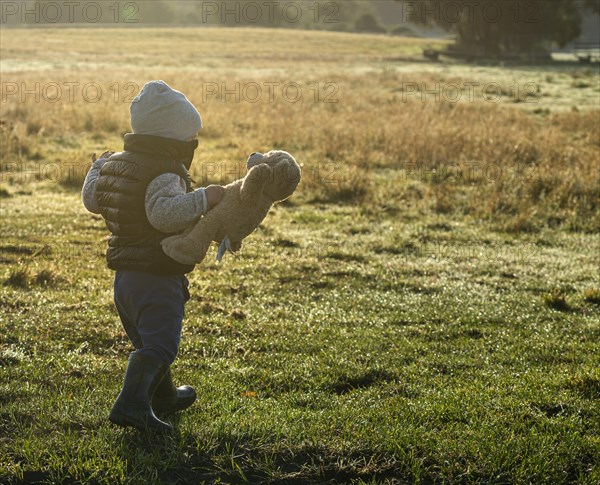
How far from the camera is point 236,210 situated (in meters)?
4.04

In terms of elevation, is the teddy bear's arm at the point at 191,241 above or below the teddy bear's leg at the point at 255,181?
below

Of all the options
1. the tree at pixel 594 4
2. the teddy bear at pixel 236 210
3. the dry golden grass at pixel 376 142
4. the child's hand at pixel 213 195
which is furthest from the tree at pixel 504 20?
the child's hand at pixel 213 195

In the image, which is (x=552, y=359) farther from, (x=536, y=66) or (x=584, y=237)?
(x=536, y=66)

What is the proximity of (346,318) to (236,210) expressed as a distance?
308cm

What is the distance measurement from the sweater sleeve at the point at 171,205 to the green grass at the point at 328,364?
112cm

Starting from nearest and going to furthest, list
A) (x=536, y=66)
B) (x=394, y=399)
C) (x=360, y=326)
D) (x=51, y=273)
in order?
(x=394, y=399), (x=360, y=326), (x=51, y=273), (x=536, y=66)

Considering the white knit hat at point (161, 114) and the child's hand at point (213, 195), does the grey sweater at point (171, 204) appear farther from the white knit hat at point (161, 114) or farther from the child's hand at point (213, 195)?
the white knit hat at point (161, 114)

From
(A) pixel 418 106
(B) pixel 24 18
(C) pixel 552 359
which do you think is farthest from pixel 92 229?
(B) pixel 24 18

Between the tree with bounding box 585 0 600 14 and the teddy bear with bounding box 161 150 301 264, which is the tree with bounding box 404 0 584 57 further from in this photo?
the teddy bear with bounding box 161 150 301 264

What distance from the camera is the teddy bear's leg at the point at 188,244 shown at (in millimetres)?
4016

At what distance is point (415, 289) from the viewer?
8062 mm

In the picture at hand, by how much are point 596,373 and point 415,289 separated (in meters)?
2.77

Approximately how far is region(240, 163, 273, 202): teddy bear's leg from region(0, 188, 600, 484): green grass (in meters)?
1.25

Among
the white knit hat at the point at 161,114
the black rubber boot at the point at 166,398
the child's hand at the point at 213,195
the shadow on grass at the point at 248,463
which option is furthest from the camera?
the black rubber boot at the point at 166,398
